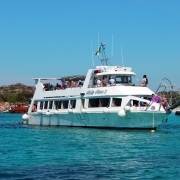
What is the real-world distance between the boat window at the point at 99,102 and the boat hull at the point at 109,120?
79cm

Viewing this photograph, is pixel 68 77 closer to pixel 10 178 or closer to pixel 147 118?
pixel 147 118

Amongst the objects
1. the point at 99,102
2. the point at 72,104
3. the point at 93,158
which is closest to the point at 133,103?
the point at 99,102

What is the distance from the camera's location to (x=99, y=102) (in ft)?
114

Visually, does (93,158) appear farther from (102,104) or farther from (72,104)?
(72,104)

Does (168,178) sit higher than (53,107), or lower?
lower

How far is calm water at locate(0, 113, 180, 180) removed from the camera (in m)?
15.5

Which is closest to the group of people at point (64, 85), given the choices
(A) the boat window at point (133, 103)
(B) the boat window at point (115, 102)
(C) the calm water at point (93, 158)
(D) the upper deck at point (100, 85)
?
(D) the upper deck at point (100, 85)

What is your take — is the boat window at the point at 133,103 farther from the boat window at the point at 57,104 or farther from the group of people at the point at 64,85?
the boat window at the point at 57,104

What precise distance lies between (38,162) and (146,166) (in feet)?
14.9

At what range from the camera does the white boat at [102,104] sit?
3152 centimetres

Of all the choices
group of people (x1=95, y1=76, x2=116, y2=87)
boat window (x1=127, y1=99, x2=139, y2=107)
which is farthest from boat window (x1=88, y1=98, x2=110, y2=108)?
boat window (x1=127, y1=99, x2=139, y2=107)

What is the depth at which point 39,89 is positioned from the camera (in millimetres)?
43938

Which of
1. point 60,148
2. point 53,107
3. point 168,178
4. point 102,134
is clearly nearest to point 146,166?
point 168,178

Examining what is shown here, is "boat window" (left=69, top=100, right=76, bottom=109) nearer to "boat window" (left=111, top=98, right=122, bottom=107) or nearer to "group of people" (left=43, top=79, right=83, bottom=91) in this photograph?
"group of people" (left=43, top=79, right=83, bottom=91)
